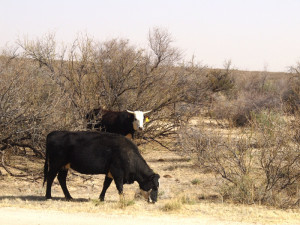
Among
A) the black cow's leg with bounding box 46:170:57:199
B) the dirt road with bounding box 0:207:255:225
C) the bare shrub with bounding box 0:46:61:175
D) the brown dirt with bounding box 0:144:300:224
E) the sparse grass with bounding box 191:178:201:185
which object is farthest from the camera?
the sparse grass with bounding box 191:178:201:185

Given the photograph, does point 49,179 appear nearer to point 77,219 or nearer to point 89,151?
point 89,151

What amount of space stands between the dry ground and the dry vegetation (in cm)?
4

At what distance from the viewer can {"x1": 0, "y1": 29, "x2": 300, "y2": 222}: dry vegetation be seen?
1155 centimetres

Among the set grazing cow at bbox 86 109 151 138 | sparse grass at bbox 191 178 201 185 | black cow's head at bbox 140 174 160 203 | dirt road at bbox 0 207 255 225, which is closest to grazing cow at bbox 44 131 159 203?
black cow's head at bbox 140 174 160 203

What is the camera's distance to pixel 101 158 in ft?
35.5

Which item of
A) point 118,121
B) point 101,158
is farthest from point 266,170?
point 118,121

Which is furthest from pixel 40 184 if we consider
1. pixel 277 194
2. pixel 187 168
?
pixel 277 194

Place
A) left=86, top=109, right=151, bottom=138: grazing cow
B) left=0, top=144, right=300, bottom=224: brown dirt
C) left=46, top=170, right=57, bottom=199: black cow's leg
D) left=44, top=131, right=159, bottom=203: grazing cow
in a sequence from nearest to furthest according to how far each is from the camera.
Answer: left=0, top=144, right=300, bottom=224: brown dirt
left=44, top=131, right=159, bottom=203: grazing cow
left=46, top=170, right=57, bottom=199: black cow's leg
left=86, top=109, right=151, bottom=138: grazing cow

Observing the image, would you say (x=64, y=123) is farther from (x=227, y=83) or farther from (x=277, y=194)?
(x=227, y=83)

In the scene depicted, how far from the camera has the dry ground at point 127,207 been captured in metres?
9.08

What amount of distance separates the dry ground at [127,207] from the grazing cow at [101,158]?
47 centimetres

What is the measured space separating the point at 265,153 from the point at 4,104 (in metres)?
6.32

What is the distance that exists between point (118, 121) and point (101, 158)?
5.44 metres

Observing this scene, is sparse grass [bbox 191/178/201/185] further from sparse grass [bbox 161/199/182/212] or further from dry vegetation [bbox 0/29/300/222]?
sparse grass [bbox 161/199/182/212]
